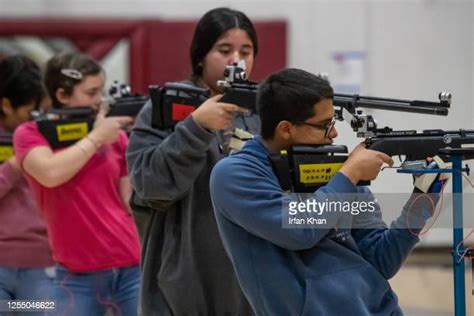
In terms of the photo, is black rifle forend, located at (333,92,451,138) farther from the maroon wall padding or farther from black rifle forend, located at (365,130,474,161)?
the maroon wall padding

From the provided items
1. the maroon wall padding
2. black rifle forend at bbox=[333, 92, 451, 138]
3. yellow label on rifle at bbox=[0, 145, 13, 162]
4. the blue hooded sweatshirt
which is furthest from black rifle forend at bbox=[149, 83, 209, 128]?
the maroon wall padding

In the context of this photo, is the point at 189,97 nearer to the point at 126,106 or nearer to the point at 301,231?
the point at 126,106

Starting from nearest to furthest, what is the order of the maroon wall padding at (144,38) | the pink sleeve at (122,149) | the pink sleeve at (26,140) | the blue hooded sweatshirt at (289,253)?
the blue hooded sweatshirt at (289,253)
the pink sleeve at (26,140)
the pink sleeve at (122,149)
the maroon wall padding at (144,38)

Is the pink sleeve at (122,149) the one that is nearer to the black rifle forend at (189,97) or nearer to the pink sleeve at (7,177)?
the pink sleeve at (7,177)

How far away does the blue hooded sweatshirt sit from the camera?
5.51 ft

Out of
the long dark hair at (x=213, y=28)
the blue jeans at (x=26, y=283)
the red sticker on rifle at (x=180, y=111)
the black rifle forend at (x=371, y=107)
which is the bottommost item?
the blue jeans at (x=26, y=283)

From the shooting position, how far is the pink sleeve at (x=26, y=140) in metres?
2.77

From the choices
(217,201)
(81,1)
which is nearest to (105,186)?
(217,201)

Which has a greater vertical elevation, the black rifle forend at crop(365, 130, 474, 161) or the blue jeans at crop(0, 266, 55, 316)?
the black rifle forend at crop(365, 130, 474, 161)

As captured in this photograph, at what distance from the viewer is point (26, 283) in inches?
111

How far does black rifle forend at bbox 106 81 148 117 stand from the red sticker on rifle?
587mm

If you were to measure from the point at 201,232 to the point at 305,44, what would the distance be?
12.7ft

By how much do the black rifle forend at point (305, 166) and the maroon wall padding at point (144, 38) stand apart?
3.70 m

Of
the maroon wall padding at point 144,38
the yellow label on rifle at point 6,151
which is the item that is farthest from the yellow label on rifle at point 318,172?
the maroon wall padding at point 144,38
